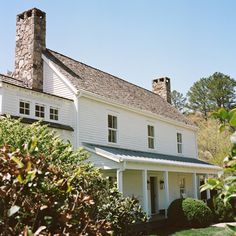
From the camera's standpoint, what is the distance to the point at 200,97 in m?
56.5

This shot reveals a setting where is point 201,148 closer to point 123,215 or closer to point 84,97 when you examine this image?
point 84,97

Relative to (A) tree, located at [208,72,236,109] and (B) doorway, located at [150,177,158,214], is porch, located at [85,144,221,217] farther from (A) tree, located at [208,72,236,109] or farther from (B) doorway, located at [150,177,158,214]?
(A) tree, located at [208,72,236,109]

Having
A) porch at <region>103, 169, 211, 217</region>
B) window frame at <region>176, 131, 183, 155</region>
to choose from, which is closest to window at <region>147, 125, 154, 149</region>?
porch at <region>103, 169, 211, 217</region>

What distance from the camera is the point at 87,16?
12.1 m

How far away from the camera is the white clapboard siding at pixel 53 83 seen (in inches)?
638

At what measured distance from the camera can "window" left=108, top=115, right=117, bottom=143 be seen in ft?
58.1

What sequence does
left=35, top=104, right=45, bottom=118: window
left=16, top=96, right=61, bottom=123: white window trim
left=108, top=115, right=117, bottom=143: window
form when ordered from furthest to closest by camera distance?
left=108, top=115, right=117, bottom=143: window
left=35, top=104, right=45, bottom=118: window
left=16, top=96, right=61, bottom=123: white window trim

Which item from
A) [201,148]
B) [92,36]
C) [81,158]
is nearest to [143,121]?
[92,36]

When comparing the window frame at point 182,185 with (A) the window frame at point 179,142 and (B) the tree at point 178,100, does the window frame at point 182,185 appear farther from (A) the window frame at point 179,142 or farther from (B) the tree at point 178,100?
(B) the tree at point 178,100

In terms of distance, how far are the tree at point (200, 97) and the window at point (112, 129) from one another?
40169 mm

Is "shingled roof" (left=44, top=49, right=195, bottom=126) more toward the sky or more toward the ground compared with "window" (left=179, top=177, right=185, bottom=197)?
more toward the sky

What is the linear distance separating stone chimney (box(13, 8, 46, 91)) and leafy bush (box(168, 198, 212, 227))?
29.6 feet

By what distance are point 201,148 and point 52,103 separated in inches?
1185

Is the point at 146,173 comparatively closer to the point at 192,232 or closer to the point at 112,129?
the point at 112,129
